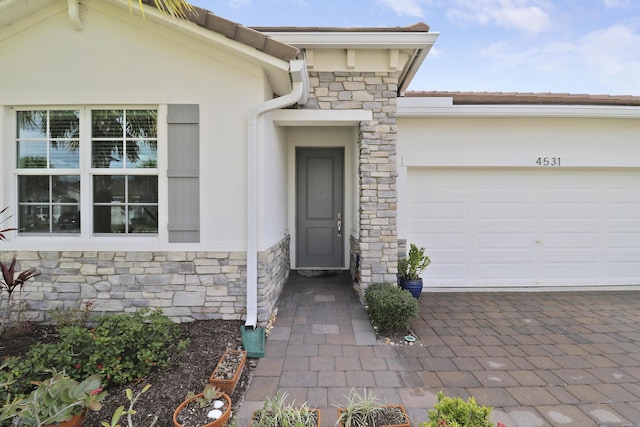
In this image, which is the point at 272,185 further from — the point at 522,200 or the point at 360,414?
the point at 522,200

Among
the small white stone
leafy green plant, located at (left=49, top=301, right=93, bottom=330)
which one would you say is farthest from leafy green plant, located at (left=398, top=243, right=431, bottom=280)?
leafy green plant, located at (left=49, top=301, right=93, bottom=330)

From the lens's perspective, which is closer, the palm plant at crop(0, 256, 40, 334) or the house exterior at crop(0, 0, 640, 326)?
the palm plant at crop(0, 256, 40, 334)

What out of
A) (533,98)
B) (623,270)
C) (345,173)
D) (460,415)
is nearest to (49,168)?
(345,173)

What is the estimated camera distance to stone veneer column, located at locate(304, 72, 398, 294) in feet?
14.4

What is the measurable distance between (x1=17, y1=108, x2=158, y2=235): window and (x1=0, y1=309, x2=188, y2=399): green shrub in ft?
4.54

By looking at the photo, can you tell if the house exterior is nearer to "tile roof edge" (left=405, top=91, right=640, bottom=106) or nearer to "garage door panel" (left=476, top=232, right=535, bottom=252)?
"tile roof edge" (left=405, top=91, right=640, bottom=106)

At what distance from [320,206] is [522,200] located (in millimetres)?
3767

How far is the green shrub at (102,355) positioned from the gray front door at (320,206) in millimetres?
3511

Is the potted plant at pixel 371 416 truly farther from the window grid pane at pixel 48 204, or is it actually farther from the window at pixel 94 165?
the window grid pane at pixel 48 204

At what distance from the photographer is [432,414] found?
5.71 ft

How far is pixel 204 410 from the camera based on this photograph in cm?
222

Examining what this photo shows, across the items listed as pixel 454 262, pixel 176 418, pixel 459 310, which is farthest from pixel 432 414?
pixel 454 262

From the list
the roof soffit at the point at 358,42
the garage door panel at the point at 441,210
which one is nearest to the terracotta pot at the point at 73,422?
the roof soffit at the point at 358,42

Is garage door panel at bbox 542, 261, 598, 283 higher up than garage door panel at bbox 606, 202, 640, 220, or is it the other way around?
garage door panel at bbox 606, 202, 640, 220
